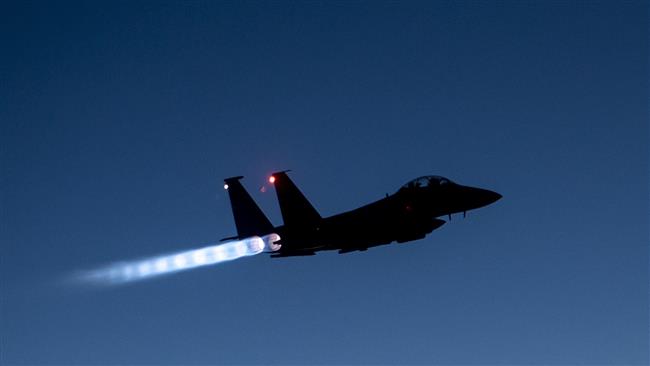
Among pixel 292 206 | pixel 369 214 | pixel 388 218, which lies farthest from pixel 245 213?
pixel 388 218

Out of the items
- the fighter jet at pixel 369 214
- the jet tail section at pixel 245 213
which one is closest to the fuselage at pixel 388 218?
the fighter jet at pixel 369 214

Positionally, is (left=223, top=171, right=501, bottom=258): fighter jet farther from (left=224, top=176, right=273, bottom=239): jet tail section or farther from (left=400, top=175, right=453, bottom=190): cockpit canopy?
(left=224, top=176, right=273, bottom=239): jet tail section

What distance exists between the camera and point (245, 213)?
51.3 metres

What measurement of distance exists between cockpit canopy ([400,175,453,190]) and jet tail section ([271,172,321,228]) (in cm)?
533

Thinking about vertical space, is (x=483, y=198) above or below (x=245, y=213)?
below

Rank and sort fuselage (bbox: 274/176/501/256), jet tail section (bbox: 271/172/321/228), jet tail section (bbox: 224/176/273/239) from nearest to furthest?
fuselage (bbox: 274/176/501/256), jet tail section (bbox: 271/172/321/228), jet tail section (bbox: 224/176/273/239)

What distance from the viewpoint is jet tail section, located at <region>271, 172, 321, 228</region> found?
45656 millimetres

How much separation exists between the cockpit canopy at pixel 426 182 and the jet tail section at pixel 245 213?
9.31m

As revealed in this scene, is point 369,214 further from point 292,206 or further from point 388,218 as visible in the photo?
point 292,206

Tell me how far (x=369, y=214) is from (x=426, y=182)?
3.67 metres

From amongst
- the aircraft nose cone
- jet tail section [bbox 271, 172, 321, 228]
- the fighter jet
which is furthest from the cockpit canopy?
jet tail section [bbox 271, 172, 321, 228]

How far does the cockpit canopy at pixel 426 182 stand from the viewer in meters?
45.7

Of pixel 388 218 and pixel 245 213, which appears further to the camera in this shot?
pixel 245 213

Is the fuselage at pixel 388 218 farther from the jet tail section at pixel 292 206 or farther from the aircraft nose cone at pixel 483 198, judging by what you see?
the jet tail section at pixel 292 206
